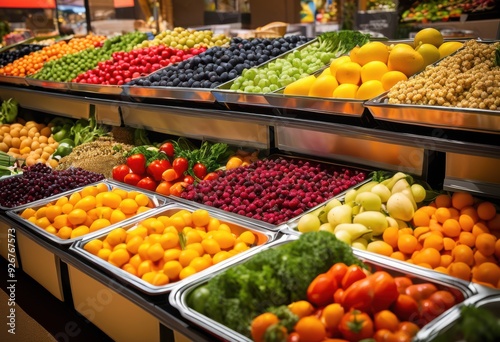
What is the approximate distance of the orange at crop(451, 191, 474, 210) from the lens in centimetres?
214

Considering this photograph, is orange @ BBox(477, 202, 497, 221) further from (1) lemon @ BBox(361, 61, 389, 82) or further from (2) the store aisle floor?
(2) the store aisle floor

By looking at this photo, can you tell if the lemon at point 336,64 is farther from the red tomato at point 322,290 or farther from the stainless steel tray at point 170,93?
the red tomato at point 322,290

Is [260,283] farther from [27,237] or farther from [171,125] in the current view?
[171,125]

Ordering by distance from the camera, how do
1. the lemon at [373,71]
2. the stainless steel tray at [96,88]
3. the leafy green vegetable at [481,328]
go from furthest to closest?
the stainless steel tray at [96,88], the lemon at [373,71], the leafy green vegetable at [481,328]

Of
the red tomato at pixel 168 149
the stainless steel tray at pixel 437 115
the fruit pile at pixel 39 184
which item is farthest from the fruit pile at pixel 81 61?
the stainless steel tray at pixel 437 115

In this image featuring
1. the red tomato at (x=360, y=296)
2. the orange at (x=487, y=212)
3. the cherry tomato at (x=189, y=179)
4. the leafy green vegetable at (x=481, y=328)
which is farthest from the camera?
the cherry tomato at (x=189, y=179)

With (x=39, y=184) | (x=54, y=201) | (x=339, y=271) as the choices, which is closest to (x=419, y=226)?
(x=339, y=271)

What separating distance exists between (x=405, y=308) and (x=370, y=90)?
4.46ft

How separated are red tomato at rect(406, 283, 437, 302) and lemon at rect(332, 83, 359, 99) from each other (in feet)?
4.16

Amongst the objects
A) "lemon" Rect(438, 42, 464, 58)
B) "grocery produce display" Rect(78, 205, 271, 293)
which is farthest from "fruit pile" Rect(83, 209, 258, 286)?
"lemon" Rect(438, 42, 464, 58)

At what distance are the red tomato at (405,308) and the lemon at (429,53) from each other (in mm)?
1711

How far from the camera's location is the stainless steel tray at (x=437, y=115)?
6.45ft

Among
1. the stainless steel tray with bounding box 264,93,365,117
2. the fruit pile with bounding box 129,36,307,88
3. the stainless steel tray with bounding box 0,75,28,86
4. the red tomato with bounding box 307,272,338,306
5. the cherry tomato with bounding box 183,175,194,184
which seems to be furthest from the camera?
the stainless steel tray with bounding box 0,75,28,86

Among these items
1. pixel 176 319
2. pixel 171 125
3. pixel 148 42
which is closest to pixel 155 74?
pixel 171 125
